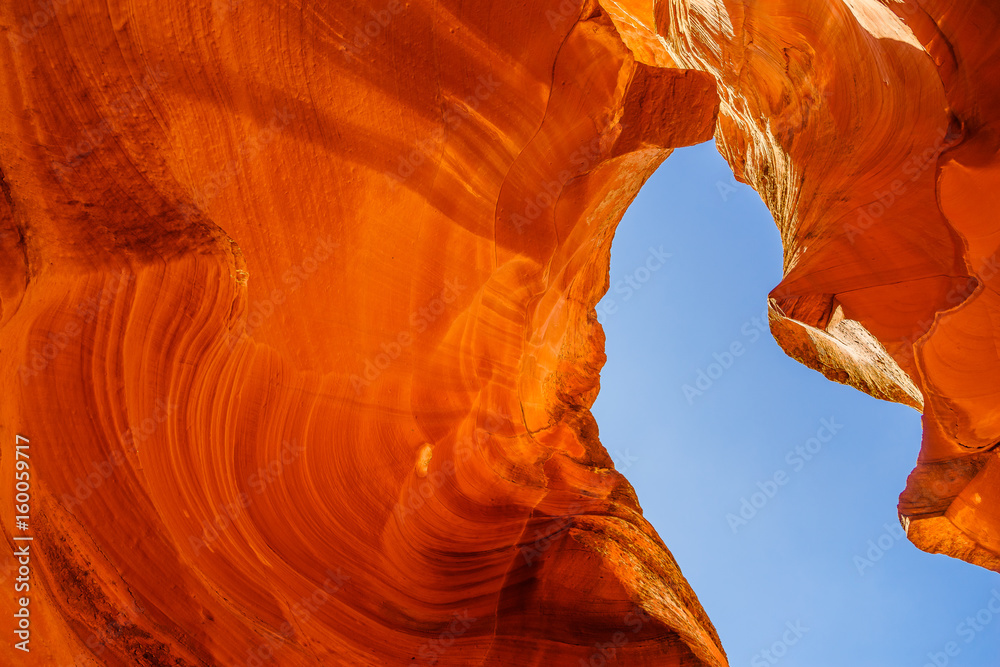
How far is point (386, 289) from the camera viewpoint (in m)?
4.38

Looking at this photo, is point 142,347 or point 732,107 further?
point 732,107

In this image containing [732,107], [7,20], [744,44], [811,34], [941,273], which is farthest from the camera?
[732,107]

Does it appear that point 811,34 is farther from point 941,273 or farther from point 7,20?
point 7,20

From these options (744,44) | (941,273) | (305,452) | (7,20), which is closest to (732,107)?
(744,44)

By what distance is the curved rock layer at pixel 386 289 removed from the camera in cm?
335

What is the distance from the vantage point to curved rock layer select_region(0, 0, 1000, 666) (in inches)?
132

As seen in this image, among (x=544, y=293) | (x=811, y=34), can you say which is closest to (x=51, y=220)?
(x=544, y=293)

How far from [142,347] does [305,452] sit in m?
1.50

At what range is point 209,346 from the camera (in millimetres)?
3820

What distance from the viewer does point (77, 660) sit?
11.1 feet

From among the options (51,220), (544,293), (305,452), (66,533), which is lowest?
(66,533)

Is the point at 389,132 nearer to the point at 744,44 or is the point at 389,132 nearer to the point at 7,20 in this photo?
the point at 7,20

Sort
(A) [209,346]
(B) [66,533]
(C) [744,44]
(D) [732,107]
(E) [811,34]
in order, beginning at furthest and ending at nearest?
1. (D) [732,107]
2. (C) [744,44]
3. (E) [811,34]
4. (A) [209,346]
5. (B) [66,533]

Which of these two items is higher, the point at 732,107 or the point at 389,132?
the point at 732,107
